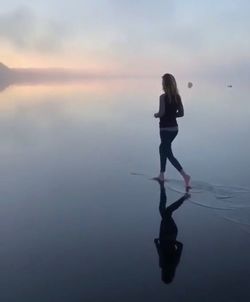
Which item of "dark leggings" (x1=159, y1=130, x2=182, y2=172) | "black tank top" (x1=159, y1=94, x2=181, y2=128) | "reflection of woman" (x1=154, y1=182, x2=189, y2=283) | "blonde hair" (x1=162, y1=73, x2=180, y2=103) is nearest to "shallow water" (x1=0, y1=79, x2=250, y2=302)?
"reflection of woman" (x1=154, y1=182, x2=189, y2=283)

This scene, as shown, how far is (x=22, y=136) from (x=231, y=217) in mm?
10148

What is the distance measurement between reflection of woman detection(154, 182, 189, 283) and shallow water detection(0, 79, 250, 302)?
0.22ft

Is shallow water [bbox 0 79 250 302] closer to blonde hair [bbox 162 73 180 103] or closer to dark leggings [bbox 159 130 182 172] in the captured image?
dark leggings [bbox 159 130 182 172]

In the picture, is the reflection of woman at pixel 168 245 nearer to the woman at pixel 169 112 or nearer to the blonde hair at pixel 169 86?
the woman at pixel 169 112

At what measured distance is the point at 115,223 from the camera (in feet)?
21.8

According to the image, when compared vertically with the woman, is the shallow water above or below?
below

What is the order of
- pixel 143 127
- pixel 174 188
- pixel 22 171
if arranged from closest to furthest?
1. pixel 174 188
2. pixel 22 171
3. pixel 143 127

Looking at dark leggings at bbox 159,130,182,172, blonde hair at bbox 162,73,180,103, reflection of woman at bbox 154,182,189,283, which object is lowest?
reflection of woman at bbox 154,182,189,283

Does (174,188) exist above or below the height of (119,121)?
below

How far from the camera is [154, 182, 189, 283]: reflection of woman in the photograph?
519 cm

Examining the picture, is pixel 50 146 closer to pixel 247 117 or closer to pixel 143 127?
pixel 143 127

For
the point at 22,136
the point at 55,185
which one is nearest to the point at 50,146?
the point at 22,136

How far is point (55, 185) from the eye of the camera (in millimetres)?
8805

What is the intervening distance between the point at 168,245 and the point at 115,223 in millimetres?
1025
